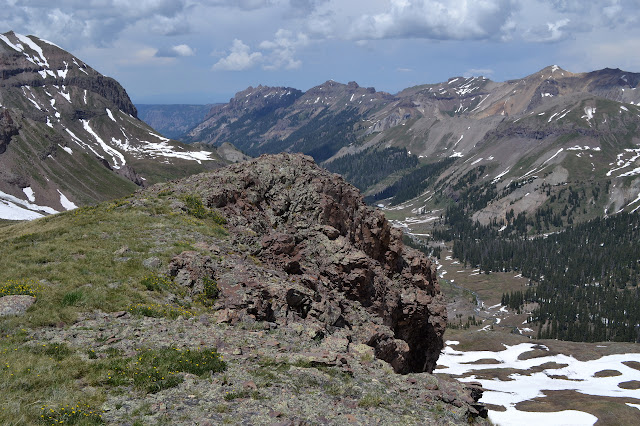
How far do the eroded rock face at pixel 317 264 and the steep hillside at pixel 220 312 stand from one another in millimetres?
144

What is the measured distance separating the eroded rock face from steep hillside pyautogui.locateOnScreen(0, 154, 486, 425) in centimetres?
14

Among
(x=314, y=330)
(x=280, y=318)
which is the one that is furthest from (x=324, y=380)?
(x=280, y=318)

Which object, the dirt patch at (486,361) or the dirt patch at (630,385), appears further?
the dirt patch at (486,361)

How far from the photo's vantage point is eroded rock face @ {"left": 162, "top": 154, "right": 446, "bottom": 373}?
28.3m

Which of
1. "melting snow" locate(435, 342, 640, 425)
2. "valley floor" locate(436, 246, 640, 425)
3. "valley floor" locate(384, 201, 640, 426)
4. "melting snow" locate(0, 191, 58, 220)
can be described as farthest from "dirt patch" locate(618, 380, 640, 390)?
"melting snow" locate(0, 191, 58, 220)

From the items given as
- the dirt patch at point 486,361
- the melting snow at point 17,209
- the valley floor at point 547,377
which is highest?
the melting snow at point 17,209

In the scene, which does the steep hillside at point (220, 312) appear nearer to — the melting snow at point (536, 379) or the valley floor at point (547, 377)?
the valley floor at point (547, 377)

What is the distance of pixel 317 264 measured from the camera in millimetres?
35250

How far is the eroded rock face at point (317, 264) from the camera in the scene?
28.3m

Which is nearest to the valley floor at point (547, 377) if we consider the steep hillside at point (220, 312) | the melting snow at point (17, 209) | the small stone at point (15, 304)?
the steep hillside at point (220, 312)

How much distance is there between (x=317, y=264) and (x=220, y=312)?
1178cm

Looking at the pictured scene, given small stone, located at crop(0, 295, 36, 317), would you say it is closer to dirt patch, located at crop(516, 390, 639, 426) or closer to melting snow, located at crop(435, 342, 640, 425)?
melting snow, located at crop(435, 342, 640, 425)

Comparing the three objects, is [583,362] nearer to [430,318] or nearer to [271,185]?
[430,318]

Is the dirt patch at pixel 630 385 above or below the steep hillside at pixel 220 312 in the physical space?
below
